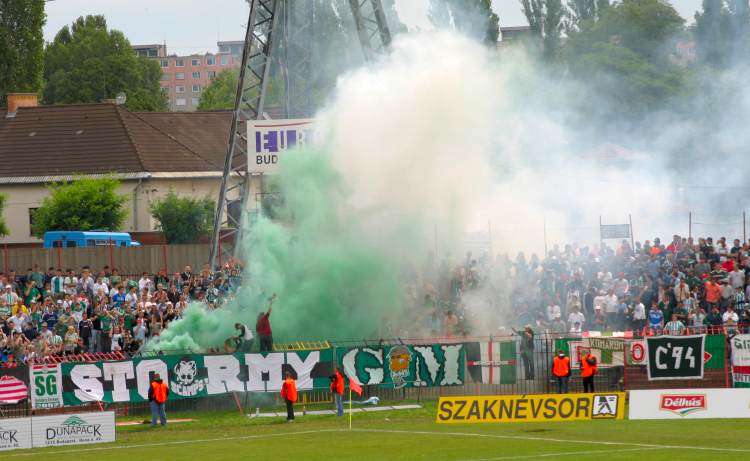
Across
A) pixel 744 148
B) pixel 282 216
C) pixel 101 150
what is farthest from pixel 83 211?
pixel 744 148

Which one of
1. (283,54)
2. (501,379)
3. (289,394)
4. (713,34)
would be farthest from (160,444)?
(713,34)

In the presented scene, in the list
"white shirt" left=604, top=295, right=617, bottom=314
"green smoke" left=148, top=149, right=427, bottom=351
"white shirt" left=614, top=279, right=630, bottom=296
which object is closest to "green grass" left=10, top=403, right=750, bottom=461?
"green smoke" left=148, top=149, right=427, bottom=351

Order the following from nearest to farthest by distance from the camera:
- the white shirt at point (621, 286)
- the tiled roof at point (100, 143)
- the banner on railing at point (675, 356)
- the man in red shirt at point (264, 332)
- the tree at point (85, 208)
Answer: the banner on railing at point (675, 356) → the man in red shirt at point (264, 332) → the white shirt at point (621, 286) → the tree at point (85, 208) → the tiled roof at point (100, 143)

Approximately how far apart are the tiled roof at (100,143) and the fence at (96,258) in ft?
55.6

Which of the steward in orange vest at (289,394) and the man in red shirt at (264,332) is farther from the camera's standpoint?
the man in red shirt at (264,332)

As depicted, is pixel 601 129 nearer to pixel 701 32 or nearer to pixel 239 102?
pixel 701 32

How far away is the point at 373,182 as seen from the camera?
121ft

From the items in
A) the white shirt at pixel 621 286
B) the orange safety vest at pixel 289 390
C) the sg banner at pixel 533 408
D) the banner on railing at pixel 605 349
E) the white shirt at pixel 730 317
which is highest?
the white shirt at pixel 621 286

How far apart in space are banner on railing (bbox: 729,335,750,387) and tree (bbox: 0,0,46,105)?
65444mm

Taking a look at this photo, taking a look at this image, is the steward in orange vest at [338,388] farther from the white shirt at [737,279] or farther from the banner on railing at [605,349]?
the white shirt at [737,279]

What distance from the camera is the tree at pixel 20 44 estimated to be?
84.6 meters

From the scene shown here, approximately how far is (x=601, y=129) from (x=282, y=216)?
16996mm

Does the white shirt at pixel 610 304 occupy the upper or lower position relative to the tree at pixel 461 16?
lower

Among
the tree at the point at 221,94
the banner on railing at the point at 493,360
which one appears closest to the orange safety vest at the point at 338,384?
the banner on railing at the point at 493,360
